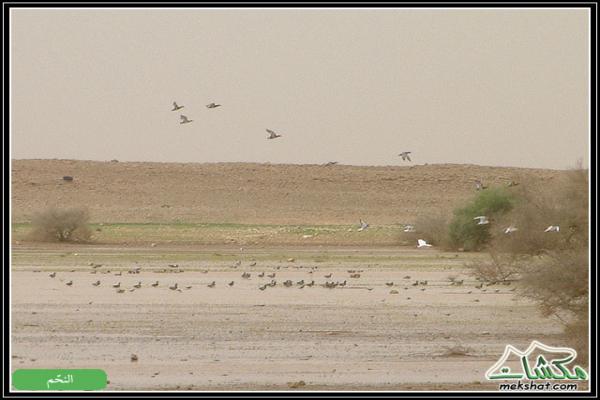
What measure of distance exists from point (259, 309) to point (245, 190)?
53.5 metres

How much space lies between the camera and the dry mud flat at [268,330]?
1730 cm

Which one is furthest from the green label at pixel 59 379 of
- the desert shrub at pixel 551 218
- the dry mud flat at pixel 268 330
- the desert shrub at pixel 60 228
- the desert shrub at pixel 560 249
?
the desert shrub at pixel 60 228

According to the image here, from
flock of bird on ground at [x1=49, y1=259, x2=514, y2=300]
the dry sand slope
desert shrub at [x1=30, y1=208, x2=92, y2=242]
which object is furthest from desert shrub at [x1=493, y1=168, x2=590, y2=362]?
the dry sand slope

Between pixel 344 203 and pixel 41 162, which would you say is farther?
pixel 41 162

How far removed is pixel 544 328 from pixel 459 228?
2635 cm

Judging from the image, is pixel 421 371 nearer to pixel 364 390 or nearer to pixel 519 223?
pixel 364 390

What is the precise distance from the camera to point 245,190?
79.4 metres

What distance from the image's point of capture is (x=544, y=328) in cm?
2234

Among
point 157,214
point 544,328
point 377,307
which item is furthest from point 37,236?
point 544,328

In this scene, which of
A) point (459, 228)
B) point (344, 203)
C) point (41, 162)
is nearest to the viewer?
point (459, 228)

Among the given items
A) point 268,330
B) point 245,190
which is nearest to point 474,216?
point 268,330

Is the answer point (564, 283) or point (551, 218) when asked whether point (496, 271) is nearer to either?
point (551, 218)

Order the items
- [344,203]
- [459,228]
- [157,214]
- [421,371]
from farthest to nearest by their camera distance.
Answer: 1. [344,203]
2. [157,214]
3. [459,228]
4. [421,371]

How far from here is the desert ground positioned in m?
17.8
